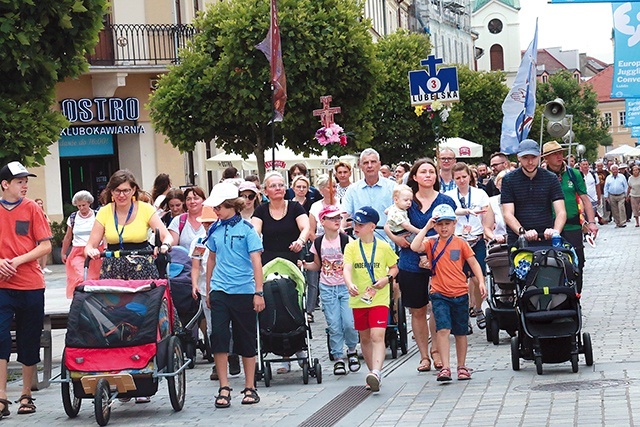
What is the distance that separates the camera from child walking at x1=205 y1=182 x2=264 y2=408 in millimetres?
10773

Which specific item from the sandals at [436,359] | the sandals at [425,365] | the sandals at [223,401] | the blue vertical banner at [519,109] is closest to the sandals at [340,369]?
the sandals at [425,365]

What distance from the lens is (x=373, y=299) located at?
11266 mm

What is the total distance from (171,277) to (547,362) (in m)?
3.69

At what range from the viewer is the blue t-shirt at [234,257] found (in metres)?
10.8

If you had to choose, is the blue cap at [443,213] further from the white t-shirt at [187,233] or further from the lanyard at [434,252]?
the white t-shirt at [187,233]

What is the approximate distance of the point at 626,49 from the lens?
25000 mm

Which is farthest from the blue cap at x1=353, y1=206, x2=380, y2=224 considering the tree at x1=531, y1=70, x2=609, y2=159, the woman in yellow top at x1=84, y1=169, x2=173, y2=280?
the tree at x1=531, y1=70, x2=609, y2=159

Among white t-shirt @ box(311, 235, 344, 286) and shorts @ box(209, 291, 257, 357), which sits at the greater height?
white t-shirt @ box(311, 235, 344, 286)

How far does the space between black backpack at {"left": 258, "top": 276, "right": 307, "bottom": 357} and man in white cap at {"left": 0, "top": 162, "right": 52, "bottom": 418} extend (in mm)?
1858

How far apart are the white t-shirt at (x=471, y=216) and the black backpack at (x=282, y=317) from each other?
10.1 ft

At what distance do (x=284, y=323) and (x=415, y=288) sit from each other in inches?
45.5

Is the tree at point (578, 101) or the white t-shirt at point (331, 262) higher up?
the tree at point (578, 101)

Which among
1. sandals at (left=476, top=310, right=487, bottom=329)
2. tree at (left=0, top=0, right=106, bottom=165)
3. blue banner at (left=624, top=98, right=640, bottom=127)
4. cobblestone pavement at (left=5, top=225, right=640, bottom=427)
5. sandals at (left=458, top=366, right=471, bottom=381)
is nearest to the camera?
cobblestone pavement at (left=5, top=225, right=640, bottom=427)

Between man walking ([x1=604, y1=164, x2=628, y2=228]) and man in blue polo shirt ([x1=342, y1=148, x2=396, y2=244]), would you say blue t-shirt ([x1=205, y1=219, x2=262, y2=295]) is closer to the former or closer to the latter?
man in blue polo shirt ([x1=342, y1=148, x2=396, y2=244])
